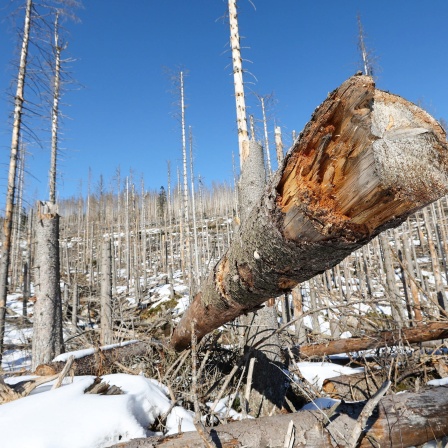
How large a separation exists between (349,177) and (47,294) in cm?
628

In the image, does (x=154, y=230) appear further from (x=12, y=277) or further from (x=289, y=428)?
(x=289, y=428)

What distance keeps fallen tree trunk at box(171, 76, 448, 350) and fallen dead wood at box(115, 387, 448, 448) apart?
1.32 m

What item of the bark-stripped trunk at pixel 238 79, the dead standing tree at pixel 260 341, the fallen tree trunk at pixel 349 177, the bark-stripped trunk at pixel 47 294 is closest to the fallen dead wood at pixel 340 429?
the dead standing tree at pixel 260 341

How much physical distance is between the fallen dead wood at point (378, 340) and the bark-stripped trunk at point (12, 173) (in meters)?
7.06

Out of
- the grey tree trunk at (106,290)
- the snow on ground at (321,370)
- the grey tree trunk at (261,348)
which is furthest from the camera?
the grey tree trunk at (106,290)

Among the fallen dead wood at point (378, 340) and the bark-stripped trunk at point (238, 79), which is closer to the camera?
the fallen dead wood at point (378, 340)

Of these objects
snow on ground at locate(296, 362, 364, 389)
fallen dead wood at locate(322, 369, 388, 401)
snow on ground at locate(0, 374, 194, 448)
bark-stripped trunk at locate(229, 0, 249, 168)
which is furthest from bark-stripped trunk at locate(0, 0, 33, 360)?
fallen dead wood at locate(322, 369, 388, 401)

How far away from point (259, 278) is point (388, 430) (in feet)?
5.12

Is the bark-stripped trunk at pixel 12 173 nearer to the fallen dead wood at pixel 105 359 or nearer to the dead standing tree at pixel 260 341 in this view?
the fallen dead wood at pixel 105 359

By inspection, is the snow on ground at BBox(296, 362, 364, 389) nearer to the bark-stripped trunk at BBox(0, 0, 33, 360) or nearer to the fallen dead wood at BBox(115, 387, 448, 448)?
the fallen dead wood at BBox(115, 387, 448, 448)

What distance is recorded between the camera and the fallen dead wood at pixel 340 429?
6.47 feet

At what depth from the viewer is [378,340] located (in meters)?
4.26

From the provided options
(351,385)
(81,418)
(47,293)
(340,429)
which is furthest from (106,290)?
(340,429)

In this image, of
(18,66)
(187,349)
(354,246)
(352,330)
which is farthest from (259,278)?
(18,66)
